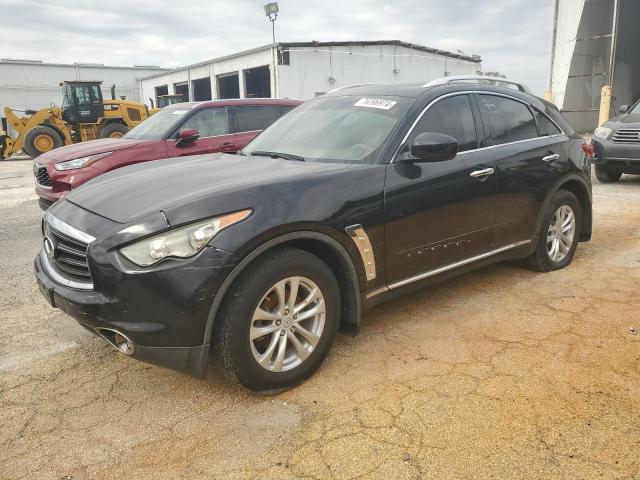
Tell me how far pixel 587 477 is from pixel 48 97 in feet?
143

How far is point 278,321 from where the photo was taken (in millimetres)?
2660

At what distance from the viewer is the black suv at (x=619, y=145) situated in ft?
27.6

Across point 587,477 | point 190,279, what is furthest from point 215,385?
point 587,477

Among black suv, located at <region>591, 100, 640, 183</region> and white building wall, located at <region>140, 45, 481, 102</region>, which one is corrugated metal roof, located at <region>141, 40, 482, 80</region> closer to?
white building wall, located at <region>140, 45, 481, 102</region>

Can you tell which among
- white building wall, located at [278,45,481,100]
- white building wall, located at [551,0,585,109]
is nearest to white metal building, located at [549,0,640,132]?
white building wall, located at [551,0,585,109]

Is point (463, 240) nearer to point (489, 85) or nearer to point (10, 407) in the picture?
point (489, 85)

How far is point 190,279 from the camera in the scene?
2.35 m

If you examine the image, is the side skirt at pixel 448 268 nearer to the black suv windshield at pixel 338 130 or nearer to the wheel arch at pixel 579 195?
the wheel arch at pixel 579 195

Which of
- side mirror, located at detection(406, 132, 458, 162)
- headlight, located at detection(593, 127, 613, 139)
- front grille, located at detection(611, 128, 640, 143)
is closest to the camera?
side mirror, located at detection(406, 132, 458, 162)

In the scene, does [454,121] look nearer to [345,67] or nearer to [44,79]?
[345,67]

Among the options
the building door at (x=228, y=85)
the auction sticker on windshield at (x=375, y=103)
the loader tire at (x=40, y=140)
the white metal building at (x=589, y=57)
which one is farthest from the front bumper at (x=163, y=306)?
the building door at (x=228, y=85)

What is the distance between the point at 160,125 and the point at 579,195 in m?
5.69

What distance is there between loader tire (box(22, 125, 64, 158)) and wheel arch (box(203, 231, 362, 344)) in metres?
18.6

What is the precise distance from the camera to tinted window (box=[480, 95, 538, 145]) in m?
3.89
